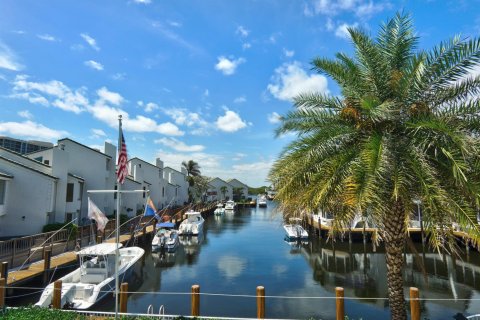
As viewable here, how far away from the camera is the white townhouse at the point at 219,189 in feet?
368

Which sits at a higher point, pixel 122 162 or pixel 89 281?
pixel 122 162

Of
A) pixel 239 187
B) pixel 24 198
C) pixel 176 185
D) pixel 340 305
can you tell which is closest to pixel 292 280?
pixel 340 305

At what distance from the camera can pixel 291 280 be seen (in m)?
23.4

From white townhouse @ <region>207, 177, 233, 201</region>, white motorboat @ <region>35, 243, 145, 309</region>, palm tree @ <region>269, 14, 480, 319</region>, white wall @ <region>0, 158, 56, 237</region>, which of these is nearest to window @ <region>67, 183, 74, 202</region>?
white wall @ <region>0, 158, 56, 237</region>

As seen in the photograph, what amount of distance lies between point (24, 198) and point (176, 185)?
47.5 m

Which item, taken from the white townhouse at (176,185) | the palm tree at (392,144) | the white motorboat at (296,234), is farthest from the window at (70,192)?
the white townhouse at (176,185)

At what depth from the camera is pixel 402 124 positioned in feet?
30.1

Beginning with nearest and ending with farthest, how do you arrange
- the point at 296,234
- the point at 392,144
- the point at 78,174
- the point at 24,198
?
1. the point at 392,144
2. the point at 24,198
3. the point at 78,174
4. the point at 296,234

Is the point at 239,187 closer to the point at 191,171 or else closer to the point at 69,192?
the point at 191,171

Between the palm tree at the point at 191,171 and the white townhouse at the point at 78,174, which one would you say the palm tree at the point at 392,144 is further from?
the palm tree at the point at 191,171

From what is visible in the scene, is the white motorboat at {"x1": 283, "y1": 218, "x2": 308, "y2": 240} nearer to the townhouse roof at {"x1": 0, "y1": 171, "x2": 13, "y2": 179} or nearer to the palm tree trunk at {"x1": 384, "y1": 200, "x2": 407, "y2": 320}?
the townhouse roof at {"x1": 0, "y1": 171, "x2": 13, "y2": 179}

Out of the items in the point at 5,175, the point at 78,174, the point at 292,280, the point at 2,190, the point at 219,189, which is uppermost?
the point at 219,189

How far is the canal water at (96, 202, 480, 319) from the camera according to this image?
17281 millimetres

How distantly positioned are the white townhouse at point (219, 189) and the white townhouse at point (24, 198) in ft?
276
